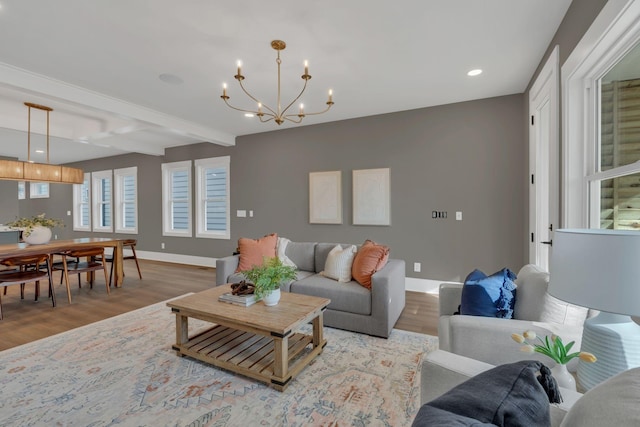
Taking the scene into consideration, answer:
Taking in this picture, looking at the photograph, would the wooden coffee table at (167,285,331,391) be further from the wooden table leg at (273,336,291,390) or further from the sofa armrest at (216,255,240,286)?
the sofa armrest at (216,255,240,286)

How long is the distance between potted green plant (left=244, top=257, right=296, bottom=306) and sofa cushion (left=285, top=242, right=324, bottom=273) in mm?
1248

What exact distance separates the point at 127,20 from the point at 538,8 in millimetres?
3021

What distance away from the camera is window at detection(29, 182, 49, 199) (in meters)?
8.64

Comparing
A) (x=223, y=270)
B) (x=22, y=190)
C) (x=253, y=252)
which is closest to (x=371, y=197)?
(x=253, y=252)

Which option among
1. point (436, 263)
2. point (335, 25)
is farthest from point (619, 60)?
point (436, 263)

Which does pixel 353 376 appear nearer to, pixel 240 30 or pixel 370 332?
pixel 370 332

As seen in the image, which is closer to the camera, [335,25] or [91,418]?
[91,418]

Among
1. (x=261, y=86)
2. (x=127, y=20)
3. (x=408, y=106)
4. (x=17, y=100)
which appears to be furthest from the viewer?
(x=408, y=106)

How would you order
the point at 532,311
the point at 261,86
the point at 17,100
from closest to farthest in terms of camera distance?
1. the point at 532,311
2. the point at 261,86
3. the point at 17,100

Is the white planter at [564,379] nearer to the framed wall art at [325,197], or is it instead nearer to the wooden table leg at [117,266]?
the framed wall art at [325,197]

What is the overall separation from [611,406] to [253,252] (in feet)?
10.3

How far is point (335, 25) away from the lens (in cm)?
221

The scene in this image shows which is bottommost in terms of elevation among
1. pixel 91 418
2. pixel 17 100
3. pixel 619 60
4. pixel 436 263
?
pixel 91 418

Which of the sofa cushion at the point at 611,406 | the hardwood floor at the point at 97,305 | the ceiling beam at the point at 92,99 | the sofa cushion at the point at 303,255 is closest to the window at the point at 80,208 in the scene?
the hardwood floor at the point at 97,305
